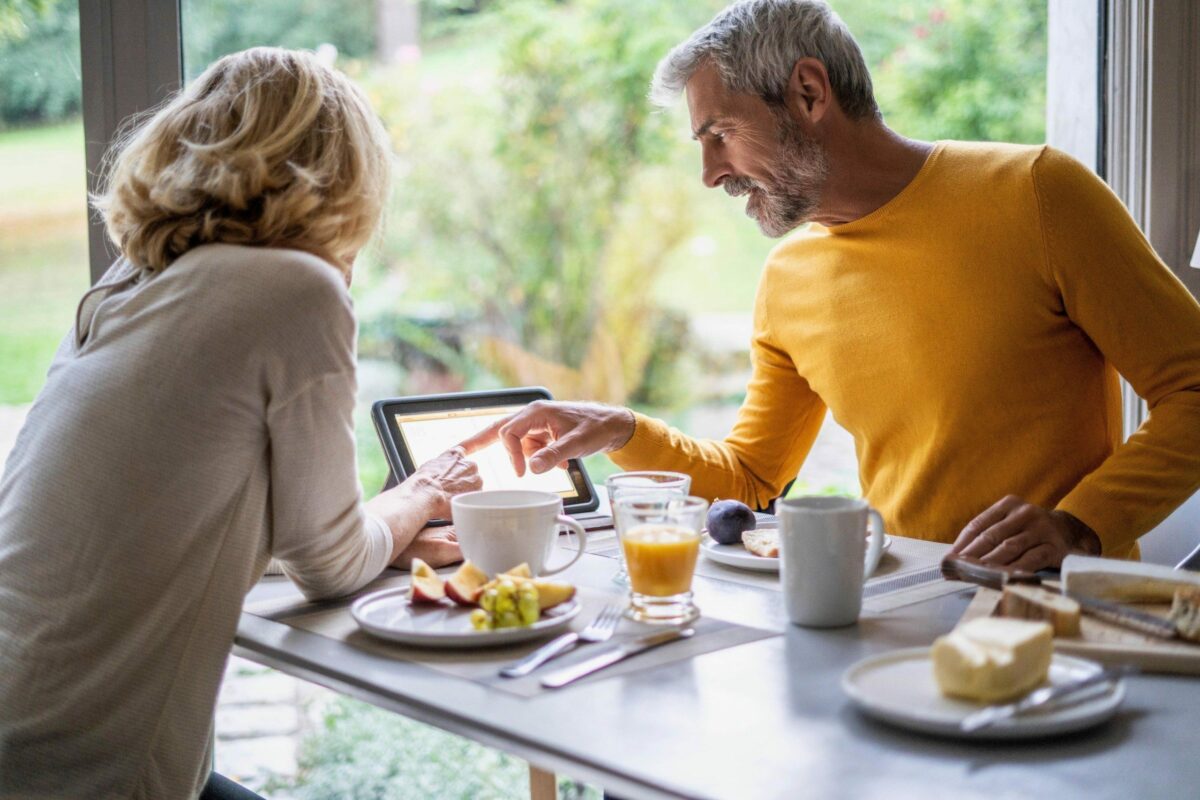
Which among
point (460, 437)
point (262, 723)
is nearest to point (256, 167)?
point (460, 437)

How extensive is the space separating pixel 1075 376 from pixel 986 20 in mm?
3619

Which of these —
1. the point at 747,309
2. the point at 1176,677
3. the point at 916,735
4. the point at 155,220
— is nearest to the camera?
the point at 916,735

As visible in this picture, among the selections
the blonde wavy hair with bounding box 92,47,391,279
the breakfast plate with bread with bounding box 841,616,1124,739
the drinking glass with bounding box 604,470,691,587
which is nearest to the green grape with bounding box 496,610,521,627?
the drinking glass with bounding box 604,470,691,587

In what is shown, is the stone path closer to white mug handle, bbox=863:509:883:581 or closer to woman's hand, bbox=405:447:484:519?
woman's hand, bbox=405:447:484:519

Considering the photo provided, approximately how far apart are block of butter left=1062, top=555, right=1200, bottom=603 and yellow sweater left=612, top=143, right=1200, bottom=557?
0.42 m

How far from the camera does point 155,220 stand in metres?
1.25

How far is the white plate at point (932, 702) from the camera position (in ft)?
2.77

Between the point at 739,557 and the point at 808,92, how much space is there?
0.85 metres

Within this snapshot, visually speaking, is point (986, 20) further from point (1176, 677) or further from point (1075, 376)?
point (1176, 677)

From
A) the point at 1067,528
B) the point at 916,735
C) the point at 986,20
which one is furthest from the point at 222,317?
the point at 986,20

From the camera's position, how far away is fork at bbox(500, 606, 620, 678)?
102 cm

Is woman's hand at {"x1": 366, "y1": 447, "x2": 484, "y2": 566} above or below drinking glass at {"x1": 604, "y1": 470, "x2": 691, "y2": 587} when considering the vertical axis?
below

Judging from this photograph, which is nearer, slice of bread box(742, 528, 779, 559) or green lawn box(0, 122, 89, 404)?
slice of bread box(742, 528, 779, 559)

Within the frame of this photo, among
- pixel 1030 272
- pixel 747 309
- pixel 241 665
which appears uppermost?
pixel 1030 272
